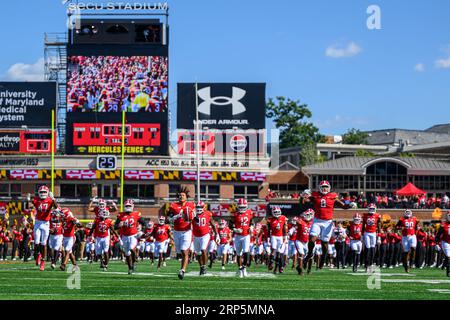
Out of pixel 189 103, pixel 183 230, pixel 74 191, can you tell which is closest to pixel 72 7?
pixel 189 103

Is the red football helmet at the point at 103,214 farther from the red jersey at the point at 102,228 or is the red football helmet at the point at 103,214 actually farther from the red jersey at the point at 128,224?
the red jersey at the point at 128,224

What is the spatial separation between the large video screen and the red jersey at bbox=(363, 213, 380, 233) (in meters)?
30.0

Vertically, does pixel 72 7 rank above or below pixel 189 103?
above

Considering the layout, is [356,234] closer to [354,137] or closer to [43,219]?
[43,219]

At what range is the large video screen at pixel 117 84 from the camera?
52.8 m

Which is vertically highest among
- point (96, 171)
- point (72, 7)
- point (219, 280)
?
point (72, 7)

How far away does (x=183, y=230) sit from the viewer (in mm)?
18031

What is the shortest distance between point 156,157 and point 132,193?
358 cm

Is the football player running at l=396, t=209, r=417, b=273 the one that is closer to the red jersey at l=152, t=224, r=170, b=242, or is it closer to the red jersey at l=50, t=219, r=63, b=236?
the red jersey at l=152, t=224, r=170, b=242

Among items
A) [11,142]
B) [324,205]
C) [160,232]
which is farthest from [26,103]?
[324,205]

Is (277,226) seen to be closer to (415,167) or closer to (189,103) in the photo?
(189,103)

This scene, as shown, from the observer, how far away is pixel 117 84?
2092 inches

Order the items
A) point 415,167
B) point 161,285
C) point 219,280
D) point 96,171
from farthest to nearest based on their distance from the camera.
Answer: point 415,167, point 96,171, point 219,280, point 161,285

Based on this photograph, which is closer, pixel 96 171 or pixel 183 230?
pixel 183 230
